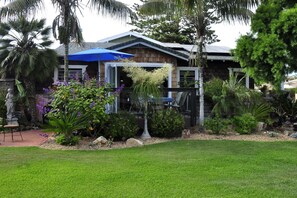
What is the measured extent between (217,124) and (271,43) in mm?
3955

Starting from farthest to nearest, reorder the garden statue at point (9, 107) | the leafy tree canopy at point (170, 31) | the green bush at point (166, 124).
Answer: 1. the leafy tree canopy at point (170, 31)
2. the garden statue at point (9, 107)
3. the green bush at point (166, 124)

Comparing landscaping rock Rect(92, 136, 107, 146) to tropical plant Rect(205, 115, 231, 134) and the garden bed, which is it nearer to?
the garden bed

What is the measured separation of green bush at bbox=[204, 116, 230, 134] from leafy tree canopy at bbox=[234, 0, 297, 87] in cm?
287

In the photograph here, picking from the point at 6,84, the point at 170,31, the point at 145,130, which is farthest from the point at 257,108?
the point at 170,31

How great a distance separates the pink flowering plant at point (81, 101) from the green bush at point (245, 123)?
4296 millimetres

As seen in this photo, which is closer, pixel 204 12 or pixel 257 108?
pixel 204 12

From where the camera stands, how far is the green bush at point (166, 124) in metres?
9.39

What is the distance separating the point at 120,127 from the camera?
29.1 ft

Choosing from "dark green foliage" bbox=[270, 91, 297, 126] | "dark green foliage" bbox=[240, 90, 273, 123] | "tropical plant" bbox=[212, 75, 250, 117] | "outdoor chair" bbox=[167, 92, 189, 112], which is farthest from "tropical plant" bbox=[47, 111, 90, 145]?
"dark green foliage" bbox=[270, 91, 297, 126]

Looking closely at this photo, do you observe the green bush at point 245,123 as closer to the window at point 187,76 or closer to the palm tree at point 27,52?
the window at point 187,76

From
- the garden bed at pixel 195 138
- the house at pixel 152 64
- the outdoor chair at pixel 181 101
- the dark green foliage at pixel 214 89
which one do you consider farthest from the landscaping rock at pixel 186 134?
the house at pixel 152 64

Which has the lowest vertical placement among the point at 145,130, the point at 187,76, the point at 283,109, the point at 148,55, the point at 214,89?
the point at 145,130

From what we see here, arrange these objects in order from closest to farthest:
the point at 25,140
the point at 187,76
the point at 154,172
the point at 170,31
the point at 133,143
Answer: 1. the point at 154,172
2. the point at 133,143
3. the point at 25,140
4. the point at 187,76
5. the point at 170,31

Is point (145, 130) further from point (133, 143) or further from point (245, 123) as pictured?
point (245, 123)
